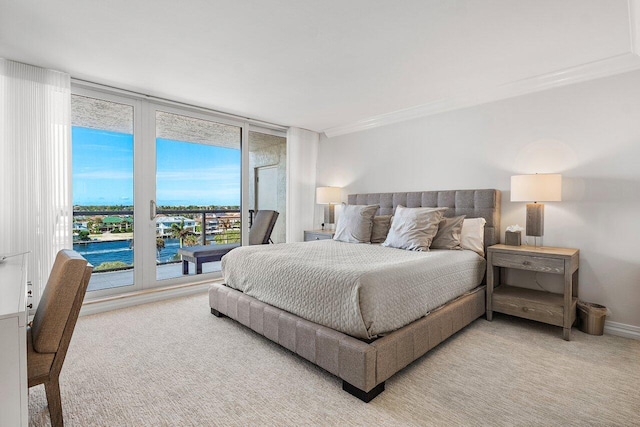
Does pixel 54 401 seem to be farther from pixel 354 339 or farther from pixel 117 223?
pixel 117 223

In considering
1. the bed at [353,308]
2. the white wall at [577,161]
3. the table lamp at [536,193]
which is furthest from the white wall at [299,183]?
the table lamp at [536,193]

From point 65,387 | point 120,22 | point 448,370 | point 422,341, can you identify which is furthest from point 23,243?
point 448,370

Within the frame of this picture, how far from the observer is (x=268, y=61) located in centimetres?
279

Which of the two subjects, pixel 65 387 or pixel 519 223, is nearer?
pixel 65 387

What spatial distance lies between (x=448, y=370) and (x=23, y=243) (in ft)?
12.5

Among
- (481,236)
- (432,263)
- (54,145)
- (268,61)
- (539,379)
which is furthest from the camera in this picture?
(481,236)

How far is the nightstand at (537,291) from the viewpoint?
2.64 m

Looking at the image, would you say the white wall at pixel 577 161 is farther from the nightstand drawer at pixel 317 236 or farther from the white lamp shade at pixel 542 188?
the nightstand drawer at pixel 317 236

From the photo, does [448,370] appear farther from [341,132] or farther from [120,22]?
[341,132]

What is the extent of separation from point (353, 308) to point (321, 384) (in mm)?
566

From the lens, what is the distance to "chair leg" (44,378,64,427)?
1.43m

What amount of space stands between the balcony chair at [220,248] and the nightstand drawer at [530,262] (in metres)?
3.10

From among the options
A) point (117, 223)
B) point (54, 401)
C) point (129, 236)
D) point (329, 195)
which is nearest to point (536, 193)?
point (329, 195)

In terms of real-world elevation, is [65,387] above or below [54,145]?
below
